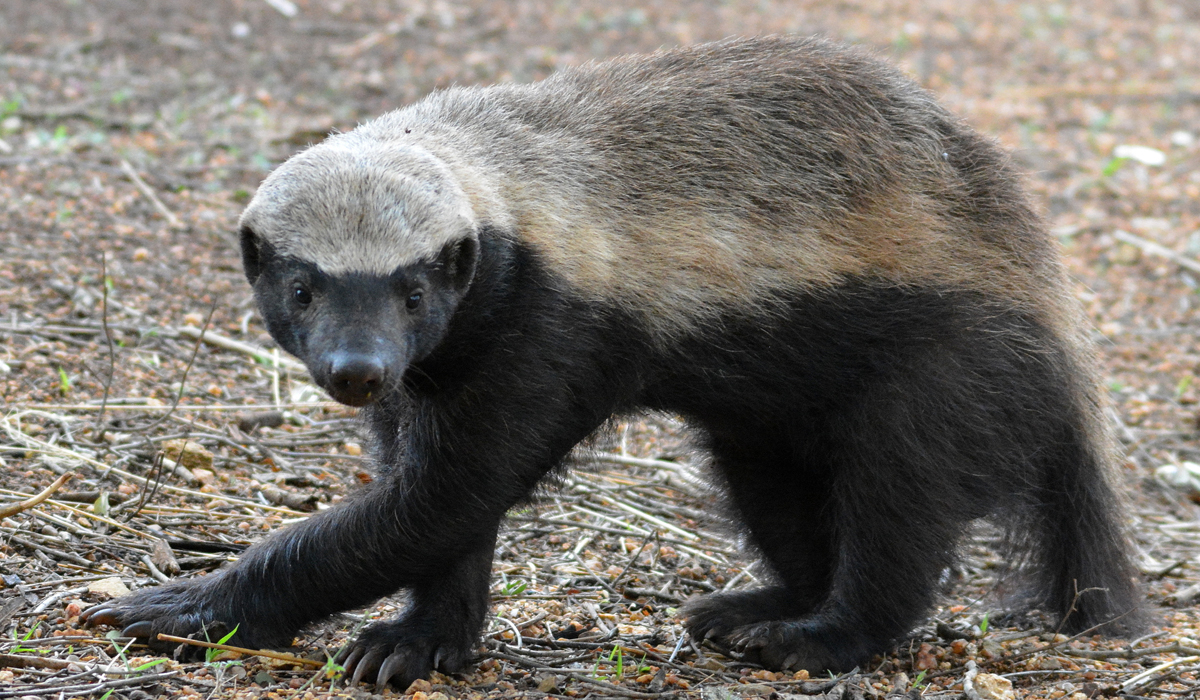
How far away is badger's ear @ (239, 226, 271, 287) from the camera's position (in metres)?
4.44

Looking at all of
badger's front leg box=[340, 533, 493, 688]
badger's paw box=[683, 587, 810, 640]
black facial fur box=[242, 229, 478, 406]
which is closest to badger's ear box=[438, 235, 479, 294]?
black facial fur box=[242, 229, 478, 406]

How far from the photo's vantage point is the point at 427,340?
445cm

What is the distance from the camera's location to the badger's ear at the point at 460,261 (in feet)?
14.5

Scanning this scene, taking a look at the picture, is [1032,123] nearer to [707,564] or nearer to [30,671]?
[707,564]

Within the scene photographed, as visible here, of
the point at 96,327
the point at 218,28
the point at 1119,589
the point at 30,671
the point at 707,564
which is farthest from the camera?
the point at 218,28

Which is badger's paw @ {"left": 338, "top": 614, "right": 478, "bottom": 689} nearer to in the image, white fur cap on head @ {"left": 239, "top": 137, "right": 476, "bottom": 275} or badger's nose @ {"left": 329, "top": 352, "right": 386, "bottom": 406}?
badger's nose @ {"left": 329, "top": 352, "right": 386, "bottom": 406}

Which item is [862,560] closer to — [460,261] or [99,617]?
[460,261]

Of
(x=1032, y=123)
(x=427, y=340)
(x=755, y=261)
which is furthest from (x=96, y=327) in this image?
(x=1032, y=123)

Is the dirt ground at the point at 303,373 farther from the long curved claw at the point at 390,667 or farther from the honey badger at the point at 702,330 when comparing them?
the honey badger at the point at 702,330

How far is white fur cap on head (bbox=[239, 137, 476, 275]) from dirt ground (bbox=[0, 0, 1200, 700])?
1438 millimetres

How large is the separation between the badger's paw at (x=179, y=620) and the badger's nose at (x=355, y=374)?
1141mm

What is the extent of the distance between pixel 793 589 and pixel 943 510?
92 centimetres

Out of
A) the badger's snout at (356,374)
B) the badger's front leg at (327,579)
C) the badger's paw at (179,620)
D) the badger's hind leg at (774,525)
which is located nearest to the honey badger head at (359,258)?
the badger's snout at (356,374)

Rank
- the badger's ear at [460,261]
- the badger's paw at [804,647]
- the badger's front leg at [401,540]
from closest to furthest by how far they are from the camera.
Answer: the badger's ear at [460,261], the badger's front leg at [401,540], the badger's paw at [804,647]
